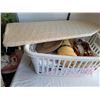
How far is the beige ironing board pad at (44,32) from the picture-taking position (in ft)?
1.93

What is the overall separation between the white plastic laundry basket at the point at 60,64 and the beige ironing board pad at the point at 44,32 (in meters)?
0.04

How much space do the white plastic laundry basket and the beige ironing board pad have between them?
0.04 m

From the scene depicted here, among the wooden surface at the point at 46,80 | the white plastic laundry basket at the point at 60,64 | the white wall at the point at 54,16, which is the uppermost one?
the white wall at the point at 54,16

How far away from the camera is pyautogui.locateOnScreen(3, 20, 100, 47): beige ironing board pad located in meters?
0.59

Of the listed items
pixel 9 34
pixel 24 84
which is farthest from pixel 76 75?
pixel 9 34

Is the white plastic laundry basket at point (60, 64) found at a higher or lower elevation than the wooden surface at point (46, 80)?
higher

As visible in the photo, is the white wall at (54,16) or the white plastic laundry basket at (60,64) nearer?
the white plastic laundry basket at (60,64)

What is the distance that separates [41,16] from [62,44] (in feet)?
0.76

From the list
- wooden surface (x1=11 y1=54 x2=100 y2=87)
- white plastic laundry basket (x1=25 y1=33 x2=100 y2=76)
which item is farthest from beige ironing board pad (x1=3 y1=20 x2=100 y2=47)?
wooden surface (x1=11 y1=54 x2=100 y2=87)

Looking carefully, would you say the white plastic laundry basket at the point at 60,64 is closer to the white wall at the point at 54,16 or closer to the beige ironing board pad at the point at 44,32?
the beige ironing board pad at the point at 44,32

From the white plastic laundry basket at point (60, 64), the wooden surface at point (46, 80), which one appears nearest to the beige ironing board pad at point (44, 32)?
the white plastic laundry basket at point (60, 64)

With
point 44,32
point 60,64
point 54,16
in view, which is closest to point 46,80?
point 60,64
